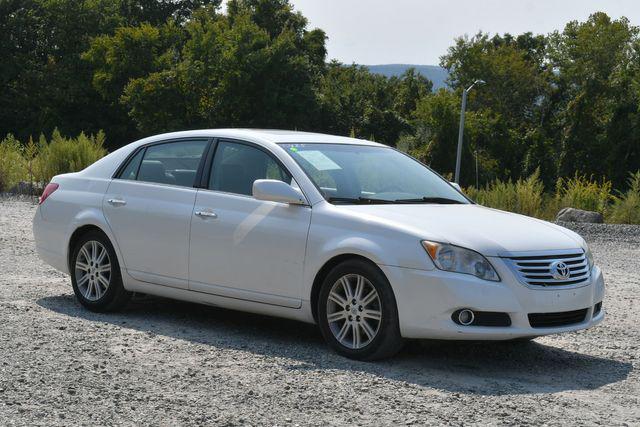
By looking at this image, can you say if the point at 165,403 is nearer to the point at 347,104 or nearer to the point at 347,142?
the point at 347,142

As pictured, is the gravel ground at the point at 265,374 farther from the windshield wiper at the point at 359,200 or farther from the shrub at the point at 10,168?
the shrub at the point at 10,168

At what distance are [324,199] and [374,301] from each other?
3.00 feet

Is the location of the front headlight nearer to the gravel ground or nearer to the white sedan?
the white sedan

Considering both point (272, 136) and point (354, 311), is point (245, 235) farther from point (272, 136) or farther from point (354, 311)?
point (354, 311)

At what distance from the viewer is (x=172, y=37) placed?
75625 mm

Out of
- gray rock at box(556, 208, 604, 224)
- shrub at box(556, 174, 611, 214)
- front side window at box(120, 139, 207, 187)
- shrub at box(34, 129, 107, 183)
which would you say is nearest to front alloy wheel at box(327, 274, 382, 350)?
front side window at box(120, 139, 207, 187)

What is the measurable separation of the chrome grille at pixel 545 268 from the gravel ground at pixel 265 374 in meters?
0.63

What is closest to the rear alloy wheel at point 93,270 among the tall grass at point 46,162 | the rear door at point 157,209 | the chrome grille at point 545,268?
the rear door at point 157,209

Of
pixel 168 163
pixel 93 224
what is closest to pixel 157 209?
A: pixel 168 163

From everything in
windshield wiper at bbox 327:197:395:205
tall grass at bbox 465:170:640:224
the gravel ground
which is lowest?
the gravel ground

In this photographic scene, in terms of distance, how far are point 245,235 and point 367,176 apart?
1.06m

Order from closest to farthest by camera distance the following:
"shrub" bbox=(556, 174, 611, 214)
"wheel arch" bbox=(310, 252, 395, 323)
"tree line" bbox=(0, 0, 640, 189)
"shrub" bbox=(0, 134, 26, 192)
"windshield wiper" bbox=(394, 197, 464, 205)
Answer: "wheel arch" bbox=(310, 252, 395, 323) < "windshield wiper" bbox=(394, 197, 464, 205) < "shrub" bbox=(556, 174, 611, 214) < "shrub" bbox=(0, 134, 26, 192) < "tree line" bbox=(0, 0, 640, 189)

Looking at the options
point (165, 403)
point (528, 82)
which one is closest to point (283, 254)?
point (165, 403)

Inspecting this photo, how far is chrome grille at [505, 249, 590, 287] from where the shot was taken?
6.86 meters
